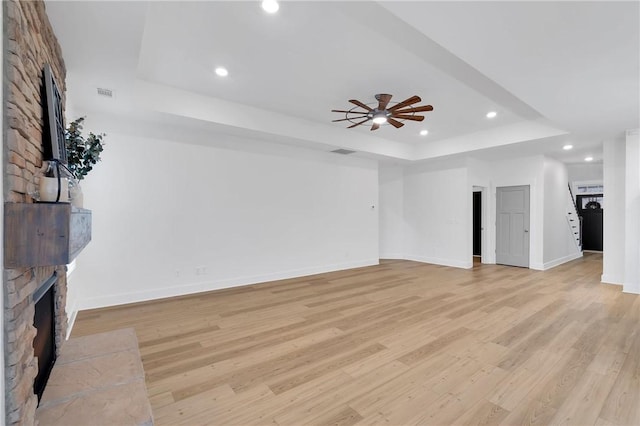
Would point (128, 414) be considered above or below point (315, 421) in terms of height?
above

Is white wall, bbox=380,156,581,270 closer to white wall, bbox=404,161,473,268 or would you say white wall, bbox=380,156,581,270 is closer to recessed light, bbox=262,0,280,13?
white wall, bbox=404,161,473,268

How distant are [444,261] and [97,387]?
296 inches

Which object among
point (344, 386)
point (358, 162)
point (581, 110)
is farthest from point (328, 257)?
point (581, 110)

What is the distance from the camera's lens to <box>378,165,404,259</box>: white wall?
8.98 metres

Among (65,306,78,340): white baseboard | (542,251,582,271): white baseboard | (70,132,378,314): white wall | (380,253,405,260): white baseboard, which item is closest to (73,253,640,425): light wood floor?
(65,306,78,340): white baseboard

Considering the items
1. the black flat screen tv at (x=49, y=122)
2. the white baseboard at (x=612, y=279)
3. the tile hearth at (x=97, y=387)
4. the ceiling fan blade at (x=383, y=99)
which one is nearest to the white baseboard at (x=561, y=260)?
the white baseboard at (x=612, y=279)

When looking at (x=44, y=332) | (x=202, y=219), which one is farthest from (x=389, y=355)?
(x=202, y=219)

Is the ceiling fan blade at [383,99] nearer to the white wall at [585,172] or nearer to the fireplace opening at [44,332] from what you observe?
the fireplace opening at [44,332]

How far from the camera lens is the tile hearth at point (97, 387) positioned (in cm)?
173

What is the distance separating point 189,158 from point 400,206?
604cm

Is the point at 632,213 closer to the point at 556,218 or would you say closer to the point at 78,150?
the point at 556,218

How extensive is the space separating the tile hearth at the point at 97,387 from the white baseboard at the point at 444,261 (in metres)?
7.03

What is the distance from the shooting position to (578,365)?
2.78m

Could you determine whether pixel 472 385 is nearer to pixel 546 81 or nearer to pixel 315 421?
pixel 315 421
